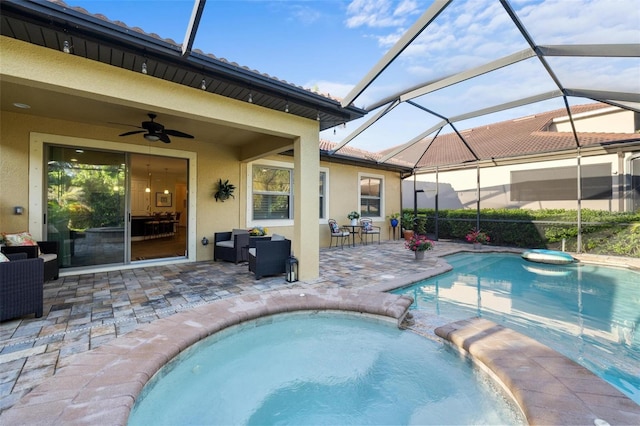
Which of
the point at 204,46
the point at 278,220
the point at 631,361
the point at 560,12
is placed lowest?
the point at 631,361

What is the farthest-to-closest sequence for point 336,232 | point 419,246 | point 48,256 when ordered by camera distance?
1. point 336,232
2. point 419,246
3. point 48,256

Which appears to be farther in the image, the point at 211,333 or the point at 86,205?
the point at 86,205

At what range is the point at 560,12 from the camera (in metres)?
3.78

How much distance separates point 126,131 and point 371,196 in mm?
8289

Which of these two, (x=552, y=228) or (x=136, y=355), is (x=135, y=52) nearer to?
(x=136, y=355)

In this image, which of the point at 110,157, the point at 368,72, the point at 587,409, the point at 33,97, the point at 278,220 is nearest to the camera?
the point at 587,409

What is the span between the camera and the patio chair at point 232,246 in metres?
6.46

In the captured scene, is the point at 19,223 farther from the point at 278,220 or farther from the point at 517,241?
the point at 517,241

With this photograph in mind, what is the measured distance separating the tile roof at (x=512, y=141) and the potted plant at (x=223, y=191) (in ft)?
23.1

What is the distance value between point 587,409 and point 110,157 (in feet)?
25.9

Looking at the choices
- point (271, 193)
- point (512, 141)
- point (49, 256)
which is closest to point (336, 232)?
point (271, 193)

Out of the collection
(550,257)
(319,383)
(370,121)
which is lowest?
(319,383)

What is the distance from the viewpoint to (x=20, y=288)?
307cm

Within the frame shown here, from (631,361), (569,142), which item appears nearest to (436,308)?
(631,361)
